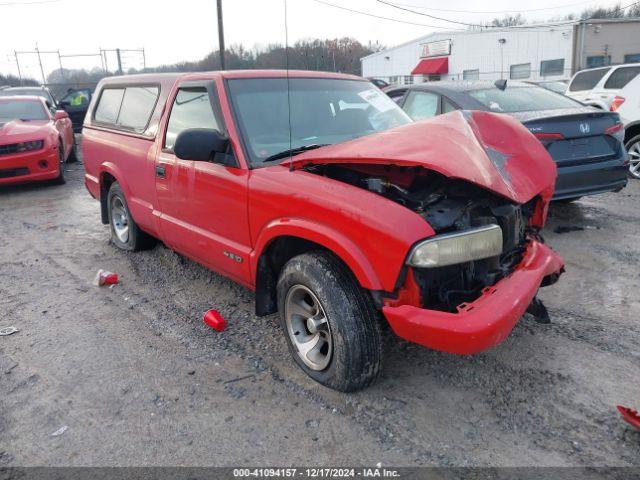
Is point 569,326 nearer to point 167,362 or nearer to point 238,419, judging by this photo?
point 238,419

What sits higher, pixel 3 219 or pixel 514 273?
pixel 514 273

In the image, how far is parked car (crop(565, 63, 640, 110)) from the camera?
9.59 meters

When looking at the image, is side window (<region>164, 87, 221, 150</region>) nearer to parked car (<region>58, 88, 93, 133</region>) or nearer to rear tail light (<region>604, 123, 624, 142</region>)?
rear tail light (<region>604, 123, 624, 142</region>)

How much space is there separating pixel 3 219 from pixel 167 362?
17.3ft

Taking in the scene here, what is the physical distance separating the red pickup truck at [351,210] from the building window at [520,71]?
105 ft

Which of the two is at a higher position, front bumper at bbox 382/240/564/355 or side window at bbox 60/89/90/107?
side window at bbox 60/89/90/107

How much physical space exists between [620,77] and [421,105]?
591 cm

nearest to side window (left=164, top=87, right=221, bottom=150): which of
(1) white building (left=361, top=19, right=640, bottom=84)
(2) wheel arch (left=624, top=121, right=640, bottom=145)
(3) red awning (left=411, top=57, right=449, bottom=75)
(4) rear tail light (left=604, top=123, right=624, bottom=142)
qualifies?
(4) rear tail light (left=604, top=123, right=624, bottom=142)

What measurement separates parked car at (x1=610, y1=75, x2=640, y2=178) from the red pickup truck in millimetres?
Answer: 5804

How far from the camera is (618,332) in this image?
3.44 m

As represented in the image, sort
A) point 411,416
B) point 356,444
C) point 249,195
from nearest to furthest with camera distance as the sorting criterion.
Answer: point 356,444, point 411,416, point 249,195

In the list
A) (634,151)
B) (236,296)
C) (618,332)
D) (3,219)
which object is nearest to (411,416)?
(618,332)

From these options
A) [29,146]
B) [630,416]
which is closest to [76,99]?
[29,146]

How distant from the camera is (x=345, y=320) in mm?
2631
